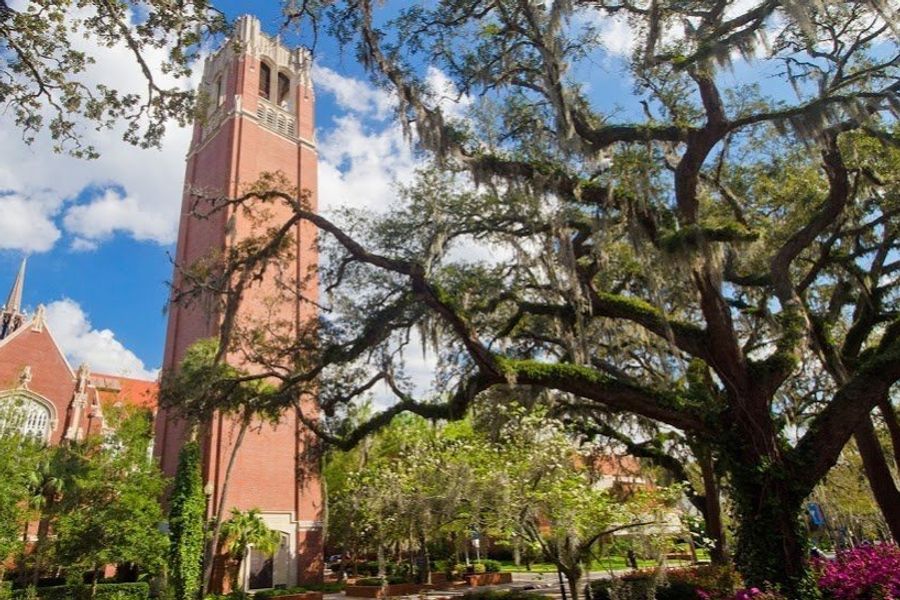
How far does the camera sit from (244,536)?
2284 cm

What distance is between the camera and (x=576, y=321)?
1135cm

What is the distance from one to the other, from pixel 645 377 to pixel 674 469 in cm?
277

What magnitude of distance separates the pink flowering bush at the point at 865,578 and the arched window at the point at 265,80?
36.4 metres

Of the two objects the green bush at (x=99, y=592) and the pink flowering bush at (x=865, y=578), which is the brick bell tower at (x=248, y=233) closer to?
the green bush at (x=99, y=592)

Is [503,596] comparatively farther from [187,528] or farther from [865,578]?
[187,528]

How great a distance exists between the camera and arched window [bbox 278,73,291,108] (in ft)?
125

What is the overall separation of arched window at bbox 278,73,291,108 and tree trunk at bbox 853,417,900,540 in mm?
35287

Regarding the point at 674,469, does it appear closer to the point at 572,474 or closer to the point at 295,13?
the point at 572,474

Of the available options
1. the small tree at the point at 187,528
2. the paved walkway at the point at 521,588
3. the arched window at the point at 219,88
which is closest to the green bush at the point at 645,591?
the paved walkway at the point at 521,588

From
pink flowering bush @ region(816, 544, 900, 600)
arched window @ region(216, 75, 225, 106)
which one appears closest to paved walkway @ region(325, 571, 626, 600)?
pink flowering bush @ region(816, 544, 900, 600)

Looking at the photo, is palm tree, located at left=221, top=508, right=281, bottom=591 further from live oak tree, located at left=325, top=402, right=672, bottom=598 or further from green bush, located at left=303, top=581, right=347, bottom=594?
live oak tree, located at left=325, top=402, right=672, bottom=598

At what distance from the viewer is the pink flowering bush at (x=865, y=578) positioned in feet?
22.5

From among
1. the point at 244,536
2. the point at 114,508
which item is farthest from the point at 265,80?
the point at 244,536

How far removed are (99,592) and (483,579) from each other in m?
15.3
